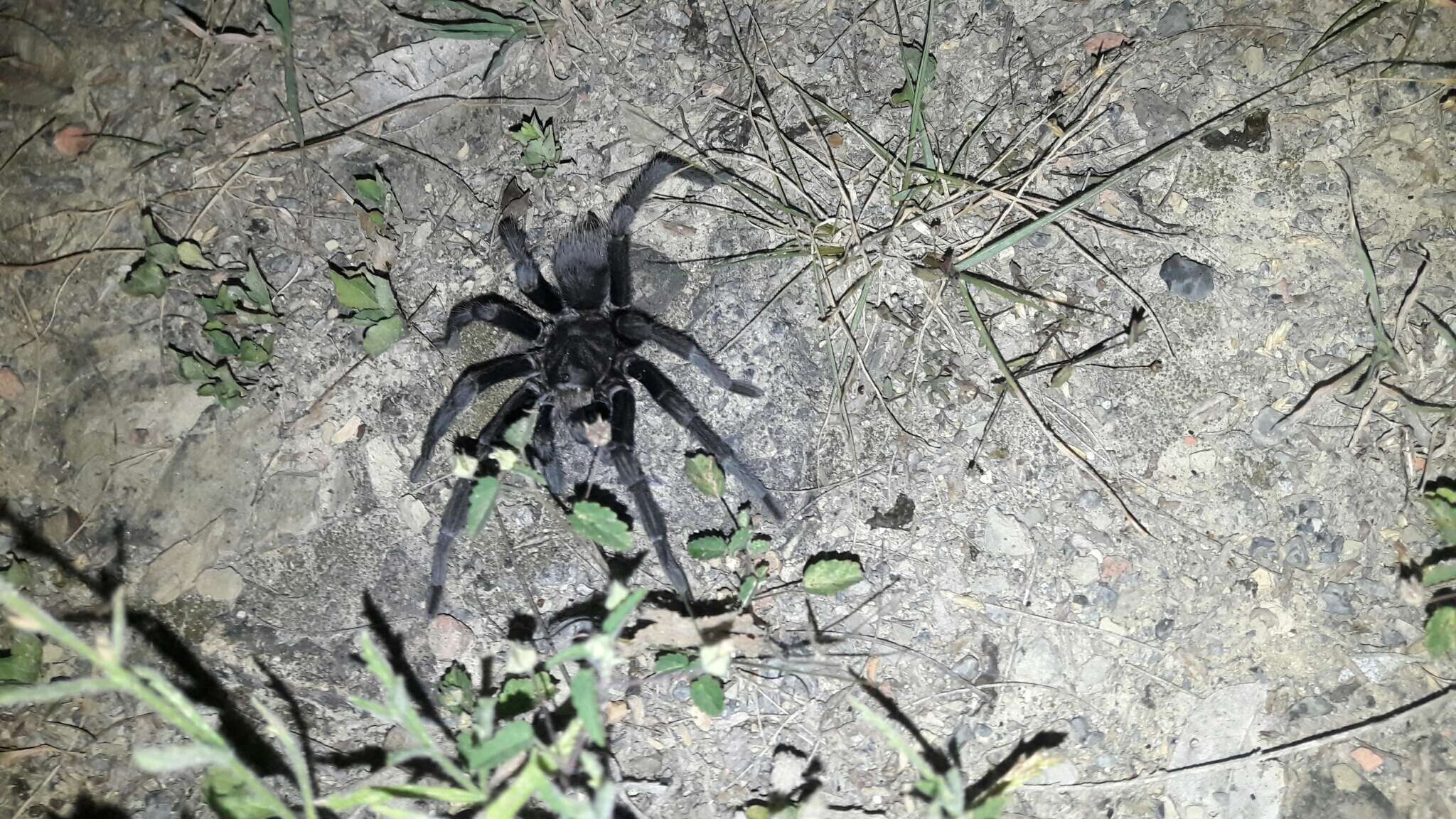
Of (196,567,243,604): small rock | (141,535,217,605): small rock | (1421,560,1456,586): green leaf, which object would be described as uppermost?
(141,535,217,605): small rock

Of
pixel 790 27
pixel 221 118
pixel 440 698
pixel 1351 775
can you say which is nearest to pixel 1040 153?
pixel 790 27

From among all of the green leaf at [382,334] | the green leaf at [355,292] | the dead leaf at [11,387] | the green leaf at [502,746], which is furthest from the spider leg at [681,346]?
the dead leaf at [11,387]

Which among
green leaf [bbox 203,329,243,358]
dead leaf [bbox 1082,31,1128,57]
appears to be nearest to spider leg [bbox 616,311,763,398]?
green leaf [bbox 203,329,243,358]

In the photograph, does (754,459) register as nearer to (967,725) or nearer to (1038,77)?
(967,725)

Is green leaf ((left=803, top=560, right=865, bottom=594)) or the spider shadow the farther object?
the spider shadow

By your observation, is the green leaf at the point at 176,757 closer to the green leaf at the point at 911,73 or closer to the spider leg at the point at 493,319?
the spider leg at the point at 493,319

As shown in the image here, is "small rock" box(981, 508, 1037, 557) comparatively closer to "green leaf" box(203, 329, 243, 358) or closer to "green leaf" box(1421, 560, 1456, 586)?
"green leaf" box(1421, 560, 1456, 586)

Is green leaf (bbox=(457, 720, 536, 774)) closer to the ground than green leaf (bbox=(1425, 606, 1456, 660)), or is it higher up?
higher up

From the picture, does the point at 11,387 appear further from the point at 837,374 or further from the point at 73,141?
the point at 837,374
